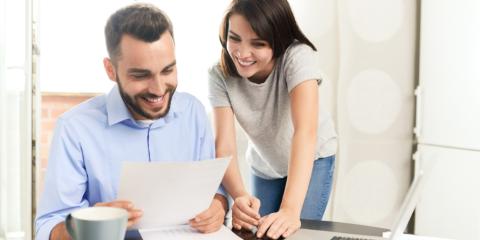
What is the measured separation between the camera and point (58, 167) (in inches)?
32.9

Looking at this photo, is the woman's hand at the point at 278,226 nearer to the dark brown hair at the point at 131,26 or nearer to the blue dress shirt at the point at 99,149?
the blue dress shirt at the point at 99,149

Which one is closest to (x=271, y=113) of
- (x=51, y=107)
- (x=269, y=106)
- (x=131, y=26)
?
(x=269, y=106)

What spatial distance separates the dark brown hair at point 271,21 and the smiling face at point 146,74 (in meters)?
0.26

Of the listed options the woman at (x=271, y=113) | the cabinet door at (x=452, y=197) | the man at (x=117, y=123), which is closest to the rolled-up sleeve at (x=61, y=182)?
the man at (x=117, y=123)

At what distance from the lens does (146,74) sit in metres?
0.88

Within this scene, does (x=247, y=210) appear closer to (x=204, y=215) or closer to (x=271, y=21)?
(x=204, y=215)

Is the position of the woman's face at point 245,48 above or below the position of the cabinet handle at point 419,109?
above

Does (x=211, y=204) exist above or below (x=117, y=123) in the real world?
below

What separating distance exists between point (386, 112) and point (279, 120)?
4.19 ft

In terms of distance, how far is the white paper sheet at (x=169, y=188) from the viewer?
637 mm

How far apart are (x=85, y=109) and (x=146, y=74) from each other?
7.8 inches

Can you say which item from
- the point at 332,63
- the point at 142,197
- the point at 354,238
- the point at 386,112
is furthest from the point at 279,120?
the point at 386,112

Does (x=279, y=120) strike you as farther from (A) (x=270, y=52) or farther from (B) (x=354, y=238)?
(B) (x=354, y=238)

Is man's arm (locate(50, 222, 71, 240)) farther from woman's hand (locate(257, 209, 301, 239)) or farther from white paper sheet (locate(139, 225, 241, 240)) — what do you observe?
woman's hand (locate(257, 209, 301, 239))
